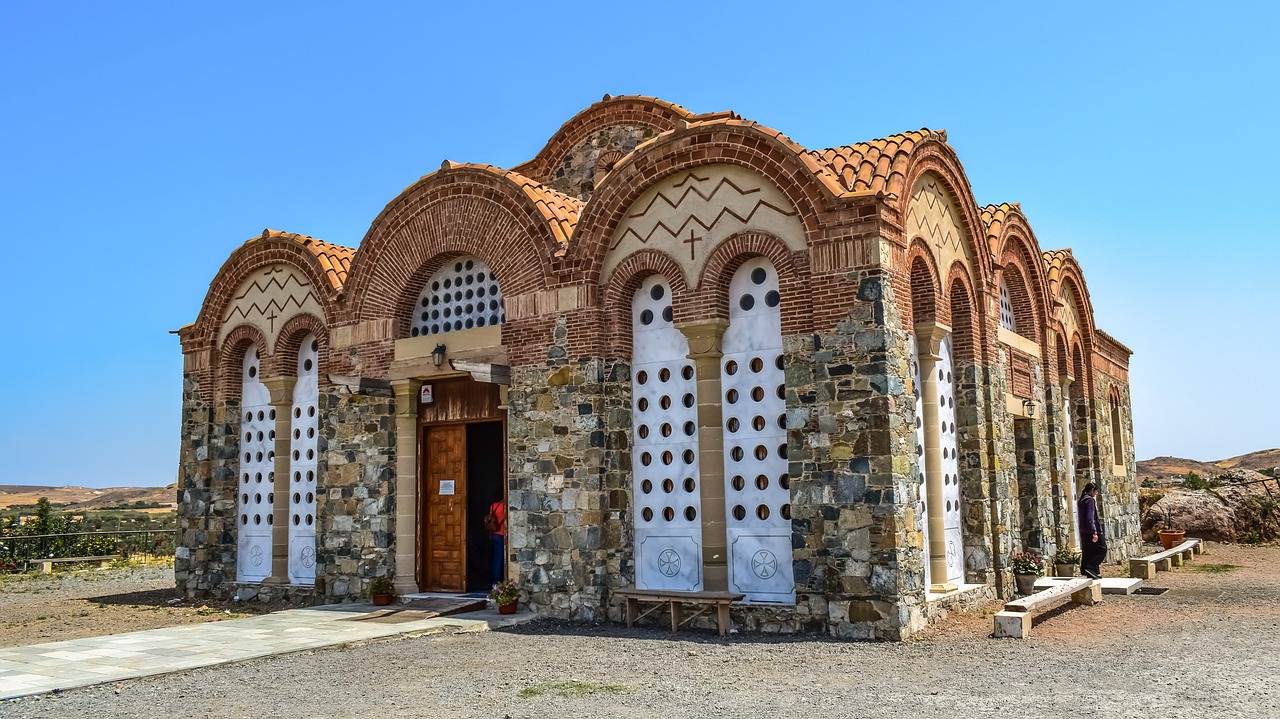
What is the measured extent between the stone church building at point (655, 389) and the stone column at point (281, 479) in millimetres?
37

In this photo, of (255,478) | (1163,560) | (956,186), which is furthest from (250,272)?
(1163,560)

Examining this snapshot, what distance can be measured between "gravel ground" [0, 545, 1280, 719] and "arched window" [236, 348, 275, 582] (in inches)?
251

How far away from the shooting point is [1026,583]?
12.6m

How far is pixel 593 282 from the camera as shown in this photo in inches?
488

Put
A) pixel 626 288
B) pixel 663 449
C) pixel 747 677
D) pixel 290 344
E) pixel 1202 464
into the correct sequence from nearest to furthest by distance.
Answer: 1. pixel 747 677
2. pixel 663 449
3. pixel 626 288
4. pixel 290 344
5. pixel 1202 464

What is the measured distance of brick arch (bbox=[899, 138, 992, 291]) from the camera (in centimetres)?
1173

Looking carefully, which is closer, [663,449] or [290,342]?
[663,449]

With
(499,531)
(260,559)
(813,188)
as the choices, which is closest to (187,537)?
(260,559)

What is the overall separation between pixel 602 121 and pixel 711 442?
23.2 feet

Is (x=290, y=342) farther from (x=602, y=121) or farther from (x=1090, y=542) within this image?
(x=1090, y=542)

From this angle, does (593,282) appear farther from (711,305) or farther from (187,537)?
(187,537)

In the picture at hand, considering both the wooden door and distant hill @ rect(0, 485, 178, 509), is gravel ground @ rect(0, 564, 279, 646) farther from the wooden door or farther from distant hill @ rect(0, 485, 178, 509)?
distant hill @ rect(0, 485, 178, 509)

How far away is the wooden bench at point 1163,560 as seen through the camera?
1581 cm

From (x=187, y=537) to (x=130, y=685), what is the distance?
9025 mm
